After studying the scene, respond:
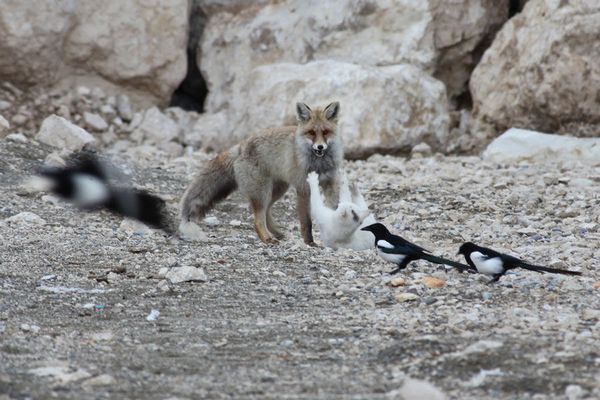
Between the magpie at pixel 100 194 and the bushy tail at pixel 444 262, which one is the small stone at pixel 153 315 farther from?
the magpie at pixel 100 194

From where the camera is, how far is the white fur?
656cm

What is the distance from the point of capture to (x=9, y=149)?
11.6m

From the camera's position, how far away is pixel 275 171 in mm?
9305

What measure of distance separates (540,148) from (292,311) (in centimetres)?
711

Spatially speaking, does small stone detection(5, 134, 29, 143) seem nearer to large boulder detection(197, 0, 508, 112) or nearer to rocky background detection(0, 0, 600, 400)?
rocky background detection(0, 0, 600, 400)

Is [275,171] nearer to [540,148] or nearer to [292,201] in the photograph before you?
[292,201]

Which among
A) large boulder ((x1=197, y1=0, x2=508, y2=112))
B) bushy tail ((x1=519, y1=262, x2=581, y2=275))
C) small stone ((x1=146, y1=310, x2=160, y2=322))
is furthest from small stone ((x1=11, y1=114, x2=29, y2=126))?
bushy tail ((x1=519, y1=262, x2=581, y2=275))

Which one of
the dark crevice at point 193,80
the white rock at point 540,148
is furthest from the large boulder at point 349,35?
the white rock at point 540,148

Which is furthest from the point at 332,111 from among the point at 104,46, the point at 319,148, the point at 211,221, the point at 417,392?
the point at 104,46

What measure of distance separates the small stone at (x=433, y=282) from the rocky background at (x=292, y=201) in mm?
23

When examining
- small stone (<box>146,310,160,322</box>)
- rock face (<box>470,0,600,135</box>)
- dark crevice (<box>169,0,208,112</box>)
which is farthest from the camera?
dark crevice (<box>169,0,208,112</box>)

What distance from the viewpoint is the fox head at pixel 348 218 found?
826cm

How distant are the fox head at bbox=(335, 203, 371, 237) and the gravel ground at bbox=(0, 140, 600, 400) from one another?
0.34m

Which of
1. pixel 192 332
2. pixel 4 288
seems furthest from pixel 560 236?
pixel 4 288
